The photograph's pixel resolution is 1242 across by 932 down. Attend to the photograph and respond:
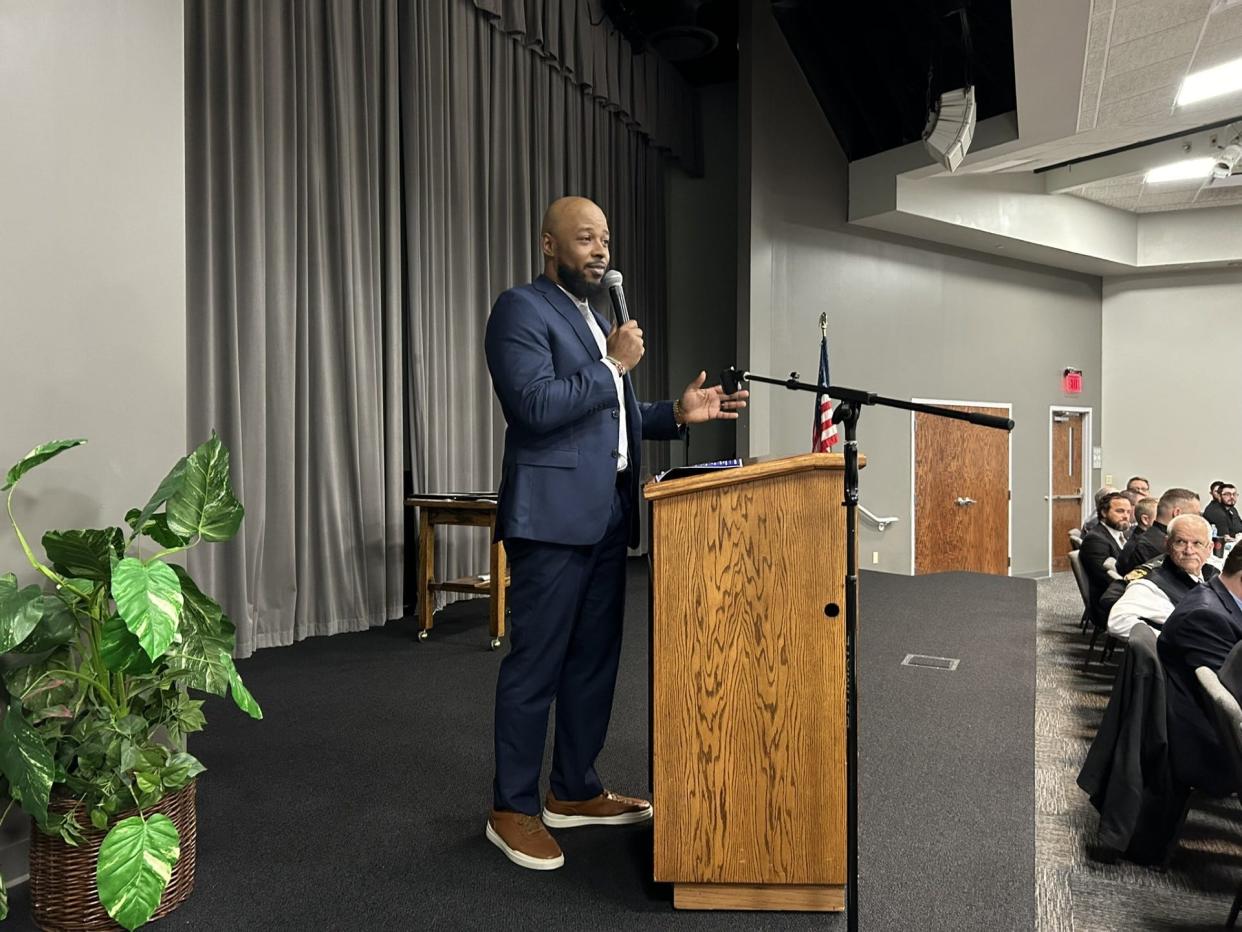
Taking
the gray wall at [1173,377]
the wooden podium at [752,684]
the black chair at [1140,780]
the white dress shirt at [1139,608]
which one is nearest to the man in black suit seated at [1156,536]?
the white dress shirt at [1139,608]

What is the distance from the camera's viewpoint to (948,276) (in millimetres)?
9656

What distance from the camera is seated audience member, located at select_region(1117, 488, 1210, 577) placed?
198 inches

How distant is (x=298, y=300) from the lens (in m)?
5.00

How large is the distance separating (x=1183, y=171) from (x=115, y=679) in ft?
Result: 32.8

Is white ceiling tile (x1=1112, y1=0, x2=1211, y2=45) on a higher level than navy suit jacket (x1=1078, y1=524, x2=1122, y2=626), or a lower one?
higher

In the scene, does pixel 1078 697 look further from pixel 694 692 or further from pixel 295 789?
pixel 295 789

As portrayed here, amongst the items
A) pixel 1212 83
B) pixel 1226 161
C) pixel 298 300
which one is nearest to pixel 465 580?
pixel 298 300

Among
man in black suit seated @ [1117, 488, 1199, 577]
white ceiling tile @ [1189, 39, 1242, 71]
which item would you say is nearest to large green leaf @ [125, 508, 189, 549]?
man in black suit seated @ [1117, 488, 1199, 577]

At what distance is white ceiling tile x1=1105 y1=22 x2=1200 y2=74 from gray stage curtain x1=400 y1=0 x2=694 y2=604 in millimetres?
3814

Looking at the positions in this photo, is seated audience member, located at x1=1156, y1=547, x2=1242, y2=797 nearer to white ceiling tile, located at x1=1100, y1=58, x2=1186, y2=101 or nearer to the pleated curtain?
the pleated curtain

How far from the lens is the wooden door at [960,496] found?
30.6 feet

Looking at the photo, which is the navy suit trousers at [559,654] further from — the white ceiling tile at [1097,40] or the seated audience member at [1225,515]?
the seated audience member at [1225,515]

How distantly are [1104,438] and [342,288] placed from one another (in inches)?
386

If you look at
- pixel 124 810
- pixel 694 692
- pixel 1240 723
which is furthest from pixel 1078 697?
pixel 124 810
